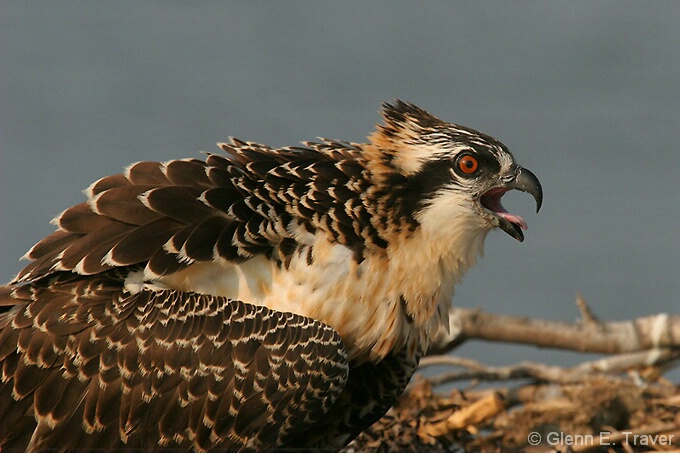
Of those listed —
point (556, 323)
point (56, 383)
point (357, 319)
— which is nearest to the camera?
point (56, 383)

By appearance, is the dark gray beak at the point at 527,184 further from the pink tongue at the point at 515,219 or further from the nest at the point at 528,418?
the nest at the point at 528,418

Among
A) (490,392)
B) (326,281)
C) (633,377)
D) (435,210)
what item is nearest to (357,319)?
(326,281)

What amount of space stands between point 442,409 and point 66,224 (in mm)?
4074

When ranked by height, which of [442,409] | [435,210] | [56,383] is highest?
[435,210]

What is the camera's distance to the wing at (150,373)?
7062 millimetres

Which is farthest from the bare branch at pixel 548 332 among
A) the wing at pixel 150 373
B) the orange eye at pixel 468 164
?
the wing at pixel 150 373

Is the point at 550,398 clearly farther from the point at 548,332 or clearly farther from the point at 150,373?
the point at 150,373

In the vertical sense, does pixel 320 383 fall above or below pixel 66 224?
below

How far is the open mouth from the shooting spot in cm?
757

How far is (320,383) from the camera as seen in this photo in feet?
23.6

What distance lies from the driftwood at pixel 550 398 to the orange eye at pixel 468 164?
2.56 m

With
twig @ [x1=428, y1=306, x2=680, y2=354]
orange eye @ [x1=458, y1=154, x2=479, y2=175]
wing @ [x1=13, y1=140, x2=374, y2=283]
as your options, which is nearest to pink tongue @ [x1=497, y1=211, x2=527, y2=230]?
orange eye @ [x1=458, y1=154, x2=479, y2=175]

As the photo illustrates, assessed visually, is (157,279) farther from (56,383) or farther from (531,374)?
(531,374)

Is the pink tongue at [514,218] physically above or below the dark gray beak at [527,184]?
below
